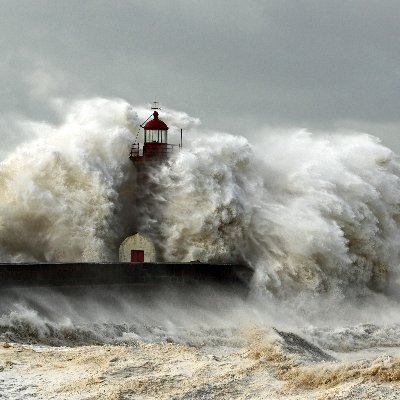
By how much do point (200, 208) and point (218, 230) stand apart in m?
0.57

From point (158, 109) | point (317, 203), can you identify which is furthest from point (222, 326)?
point (158, 109)

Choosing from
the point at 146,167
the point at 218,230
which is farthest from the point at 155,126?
the point at 218,230

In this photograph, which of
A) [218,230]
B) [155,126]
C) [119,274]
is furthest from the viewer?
[155,126]

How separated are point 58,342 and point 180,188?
694 centimetres

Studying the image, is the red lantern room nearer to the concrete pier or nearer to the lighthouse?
the lighthouse

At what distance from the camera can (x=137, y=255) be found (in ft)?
55.7

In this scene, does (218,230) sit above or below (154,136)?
below

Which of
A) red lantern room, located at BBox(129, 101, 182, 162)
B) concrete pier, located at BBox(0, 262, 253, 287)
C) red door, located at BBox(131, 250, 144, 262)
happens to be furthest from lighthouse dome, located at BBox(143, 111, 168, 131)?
concrete pier, located at BBox(0, 262, 253, 287)

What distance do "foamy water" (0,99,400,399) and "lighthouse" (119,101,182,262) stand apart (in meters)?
0.13

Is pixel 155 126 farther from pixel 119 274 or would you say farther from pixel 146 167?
pixel 119 274

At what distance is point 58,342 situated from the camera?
34.4 ft

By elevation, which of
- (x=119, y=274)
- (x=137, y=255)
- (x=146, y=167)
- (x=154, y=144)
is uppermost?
(x=154, y=144)

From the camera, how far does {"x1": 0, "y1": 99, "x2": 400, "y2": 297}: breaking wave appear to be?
648 inches

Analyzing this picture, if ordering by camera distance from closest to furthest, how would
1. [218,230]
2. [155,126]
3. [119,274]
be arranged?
[119,274]
[218,230]
[155,126]
